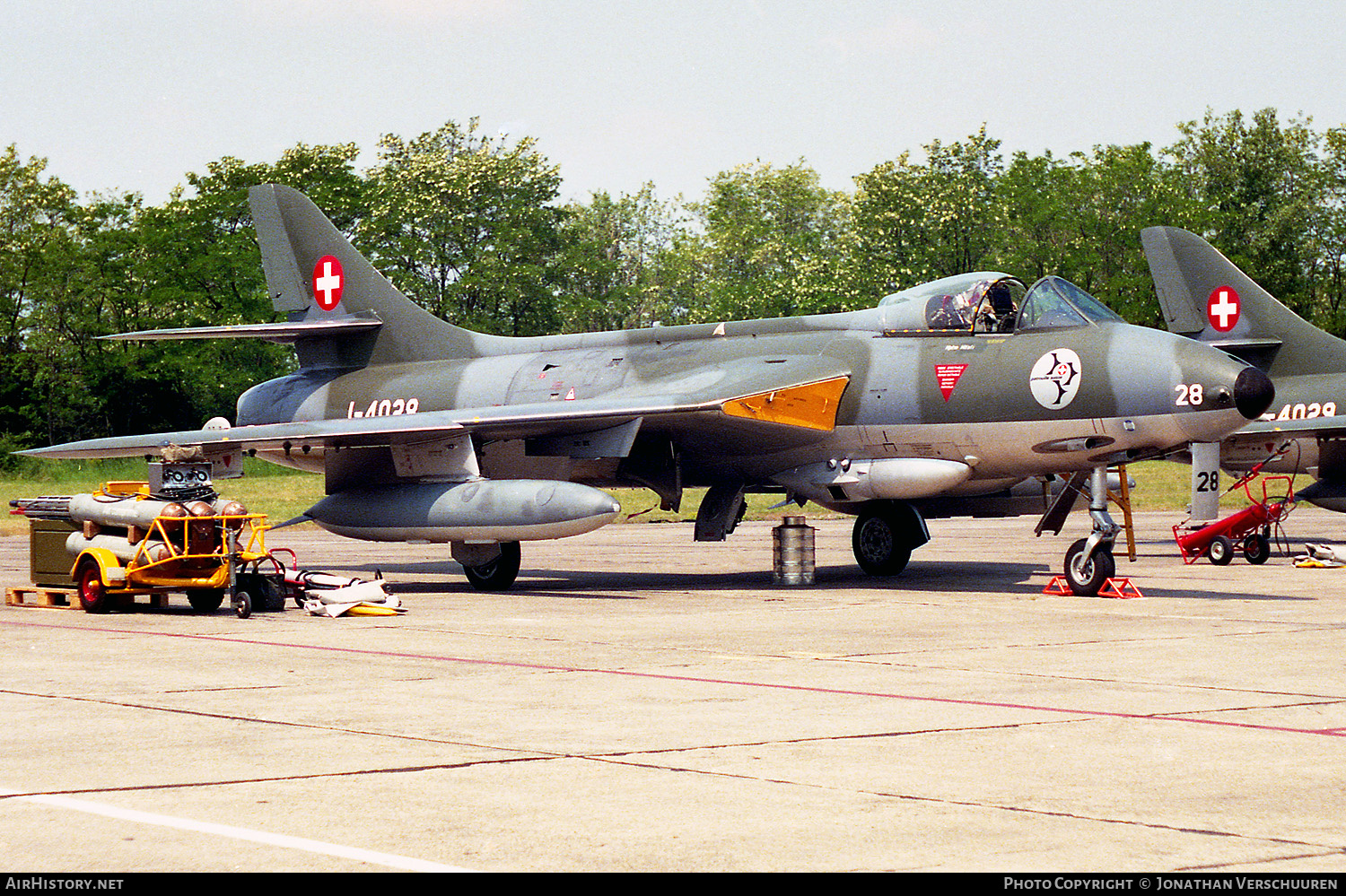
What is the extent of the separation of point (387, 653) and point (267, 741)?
414 cm

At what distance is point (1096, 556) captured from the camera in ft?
55.4

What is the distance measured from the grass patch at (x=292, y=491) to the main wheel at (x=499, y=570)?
31.2 ft

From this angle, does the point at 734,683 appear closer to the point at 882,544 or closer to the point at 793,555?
the point at 793,555

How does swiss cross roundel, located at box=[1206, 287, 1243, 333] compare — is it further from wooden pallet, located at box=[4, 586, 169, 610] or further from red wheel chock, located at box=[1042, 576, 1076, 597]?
wooden pallet, located at box=[4, 586, 169, 610]

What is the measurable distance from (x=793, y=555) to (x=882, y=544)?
1.75 metres

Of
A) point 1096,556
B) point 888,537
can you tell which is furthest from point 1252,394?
point 888,537

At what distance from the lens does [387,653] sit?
1216cm

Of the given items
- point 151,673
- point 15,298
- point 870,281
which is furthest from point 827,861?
point 15,298

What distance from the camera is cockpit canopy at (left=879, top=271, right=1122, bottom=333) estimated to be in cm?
1752

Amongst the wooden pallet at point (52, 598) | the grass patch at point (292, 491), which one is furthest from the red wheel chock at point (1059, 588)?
the grass patch at point (292, 491)

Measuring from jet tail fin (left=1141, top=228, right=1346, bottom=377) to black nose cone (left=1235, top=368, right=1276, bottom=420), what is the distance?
10.3m
